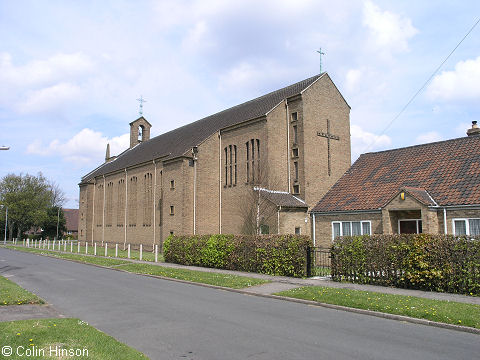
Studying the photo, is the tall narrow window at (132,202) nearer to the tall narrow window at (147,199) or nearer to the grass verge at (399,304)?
the tall narrow window at (147,199)

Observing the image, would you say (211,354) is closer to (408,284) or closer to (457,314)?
(457,314)

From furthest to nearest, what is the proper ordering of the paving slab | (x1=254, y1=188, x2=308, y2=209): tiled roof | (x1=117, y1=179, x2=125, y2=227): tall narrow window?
1. (x1=117, y1=179, x2=125, y2=227): tall narrow window
2. (x1=254, y1=188, x2=308, y2=209): tiled roof
3. the paving slab

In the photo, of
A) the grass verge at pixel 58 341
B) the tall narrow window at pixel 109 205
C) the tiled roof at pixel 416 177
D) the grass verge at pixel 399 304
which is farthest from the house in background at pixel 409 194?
the tall narrow window at pixel 109 205

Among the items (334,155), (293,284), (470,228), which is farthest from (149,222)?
(470,228)

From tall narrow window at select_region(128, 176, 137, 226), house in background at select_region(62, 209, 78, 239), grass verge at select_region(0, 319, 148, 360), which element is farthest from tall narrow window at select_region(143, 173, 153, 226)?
house in background at select_region(62, 209, 78, 239)

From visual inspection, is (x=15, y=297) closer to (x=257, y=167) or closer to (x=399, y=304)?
(x=399, y=304)

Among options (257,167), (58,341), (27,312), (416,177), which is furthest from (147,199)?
(58,341)

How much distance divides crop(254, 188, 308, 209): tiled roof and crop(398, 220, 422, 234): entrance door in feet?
26.7

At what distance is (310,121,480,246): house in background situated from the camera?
18453 mm

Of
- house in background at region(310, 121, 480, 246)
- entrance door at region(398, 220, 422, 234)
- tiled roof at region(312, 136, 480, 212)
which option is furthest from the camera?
entrance door at region(398, 220, 422, 234)

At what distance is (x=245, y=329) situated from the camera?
8.42 meters

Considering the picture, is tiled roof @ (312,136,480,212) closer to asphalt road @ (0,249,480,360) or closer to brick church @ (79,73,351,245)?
brick church @ (79,73,351,245)

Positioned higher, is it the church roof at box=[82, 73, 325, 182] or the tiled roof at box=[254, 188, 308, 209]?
the church roof at box=[82, 73, 325, 182]

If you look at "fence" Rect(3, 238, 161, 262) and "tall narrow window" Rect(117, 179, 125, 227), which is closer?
"fence" Rect(3, 238, 161, 262)
